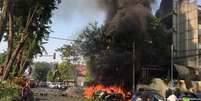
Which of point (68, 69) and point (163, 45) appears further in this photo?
point (68, 69)

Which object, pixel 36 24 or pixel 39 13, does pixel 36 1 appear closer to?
pixel 39 13

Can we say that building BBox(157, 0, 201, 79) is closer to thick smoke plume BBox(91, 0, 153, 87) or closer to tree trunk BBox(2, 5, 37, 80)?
thick smoke plume BBox(91, 0, 153, 87)

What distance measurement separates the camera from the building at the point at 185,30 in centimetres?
6848

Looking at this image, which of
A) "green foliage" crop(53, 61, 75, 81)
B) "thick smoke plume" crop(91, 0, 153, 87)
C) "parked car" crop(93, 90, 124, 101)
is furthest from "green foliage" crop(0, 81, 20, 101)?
"green foliage" crop(53, 61, 75, 81)

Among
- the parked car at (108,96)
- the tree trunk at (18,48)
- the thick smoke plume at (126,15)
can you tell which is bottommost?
the parked car at (108,96)

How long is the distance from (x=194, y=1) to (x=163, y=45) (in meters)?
9.45

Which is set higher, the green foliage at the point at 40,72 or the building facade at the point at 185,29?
the building facade at the point at 185,29

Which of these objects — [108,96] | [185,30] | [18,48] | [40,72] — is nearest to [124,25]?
[108,96]

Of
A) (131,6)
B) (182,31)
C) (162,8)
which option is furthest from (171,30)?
(131,6)

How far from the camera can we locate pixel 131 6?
61.0m

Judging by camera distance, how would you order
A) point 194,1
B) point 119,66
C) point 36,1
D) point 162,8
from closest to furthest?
point 36,1, point 119,66, point 194,1, point 162,8

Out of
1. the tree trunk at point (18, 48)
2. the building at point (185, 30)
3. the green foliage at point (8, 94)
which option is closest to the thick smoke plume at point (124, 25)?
the building at point (185, 30)

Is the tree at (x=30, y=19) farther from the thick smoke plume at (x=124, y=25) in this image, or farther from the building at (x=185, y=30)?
the building at (x=185, y=30)

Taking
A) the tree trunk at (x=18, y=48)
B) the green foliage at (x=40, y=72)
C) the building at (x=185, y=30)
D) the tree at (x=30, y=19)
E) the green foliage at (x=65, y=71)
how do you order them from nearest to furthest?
the tree trunk at (x=18, y=48)
the tree at (x=30, y=19)
the building at (x=185, y=30)
the green foliage at (x=65, y=71)
the green foliage at (x=40, y=72)
